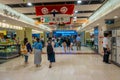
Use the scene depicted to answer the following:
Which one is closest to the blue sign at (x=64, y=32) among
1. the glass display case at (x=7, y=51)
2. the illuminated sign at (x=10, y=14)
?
the glass display case at (x=7, y=51)

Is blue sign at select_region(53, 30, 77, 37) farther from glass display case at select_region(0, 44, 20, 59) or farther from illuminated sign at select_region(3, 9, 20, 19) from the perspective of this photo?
illuminated sign at select_region(3, 9, 20, 19)

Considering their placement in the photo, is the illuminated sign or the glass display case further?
the glass display case

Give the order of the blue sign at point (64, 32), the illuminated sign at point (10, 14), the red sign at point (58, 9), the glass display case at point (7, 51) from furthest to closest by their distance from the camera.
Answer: the blue sign at point (64, 32)
the glass display case at point (7, 51)
the illuminated sign at point (10, 14)
the red sign at point (58, 9)

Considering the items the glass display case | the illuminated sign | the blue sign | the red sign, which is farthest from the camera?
the blue sign

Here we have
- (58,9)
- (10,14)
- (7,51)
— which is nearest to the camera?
(58,9)

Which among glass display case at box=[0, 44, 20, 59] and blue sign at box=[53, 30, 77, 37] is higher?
blue sign at box=[53, 30, 77, 37]

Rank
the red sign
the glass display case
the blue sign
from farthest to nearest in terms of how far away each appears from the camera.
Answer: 1. the blue sign
2. the glass display case
3. the red sign

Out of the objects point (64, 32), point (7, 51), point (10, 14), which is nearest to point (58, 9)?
point (10, 14)

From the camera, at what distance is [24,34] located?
1659 centimetres

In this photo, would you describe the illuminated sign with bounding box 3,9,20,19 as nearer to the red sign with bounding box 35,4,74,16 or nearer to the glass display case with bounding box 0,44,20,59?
the red sign with bounding box 35,4,74,16

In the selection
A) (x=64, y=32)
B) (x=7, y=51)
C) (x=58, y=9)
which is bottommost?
(x=7, y=51)

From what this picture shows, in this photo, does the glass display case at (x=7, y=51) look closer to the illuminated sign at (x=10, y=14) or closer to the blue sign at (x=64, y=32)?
the illuminated sign at (x=10, y=14)

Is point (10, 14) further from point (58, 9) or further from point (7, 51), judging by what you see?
point (7, 51)

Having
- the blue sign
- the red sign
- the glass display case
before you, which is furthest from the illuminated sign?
the blue sign
